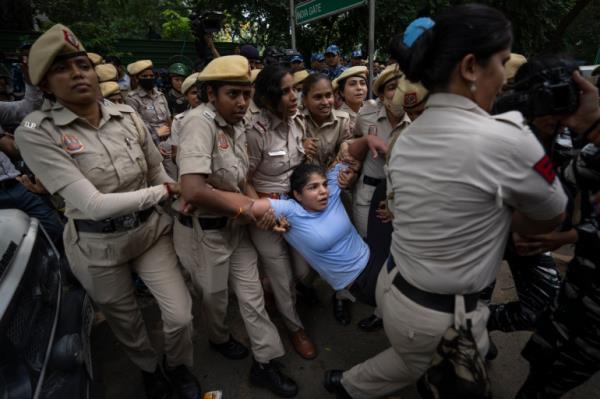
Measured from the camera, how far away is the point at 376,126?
271 cm

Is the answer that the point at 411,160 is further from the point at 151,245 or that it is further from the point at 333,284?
the point at 151,245

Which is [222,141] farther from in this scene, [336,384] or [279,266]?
[336,384]

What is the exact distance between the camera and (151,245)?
2.13 meters

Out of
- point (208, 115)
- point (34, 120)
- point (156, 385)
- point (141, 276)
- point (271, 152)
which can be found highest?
point (34, 120)

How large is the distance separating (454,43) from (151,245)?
6.21 ft

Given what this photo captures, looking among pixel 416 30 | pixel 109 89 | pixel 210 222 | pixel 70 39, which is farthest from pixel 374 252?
pixel 109 89

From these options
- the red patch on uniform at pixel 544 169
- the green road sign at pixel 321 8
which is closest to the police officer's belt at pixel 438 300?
the red patch on uniform at pixel 544 169

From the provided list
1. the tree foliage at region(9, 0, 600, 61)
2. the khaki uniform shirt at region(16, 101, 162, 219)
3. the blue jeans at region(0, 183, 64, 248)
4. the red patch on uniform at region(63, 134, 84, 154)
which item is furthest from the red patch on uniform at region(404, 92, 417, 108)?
the tree foliage at region(9, 0, 600, 61)

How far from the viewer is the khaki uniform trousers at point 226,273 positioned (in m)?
2.17

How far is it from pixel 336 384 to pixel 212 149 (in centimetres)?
150

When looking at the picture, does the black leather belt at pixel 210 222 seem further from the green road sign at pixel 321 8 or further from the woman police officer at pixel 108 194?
the green road sign at pixel 321 8

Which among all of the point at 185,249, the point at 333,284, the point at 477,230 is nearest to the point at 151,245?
the point at 185,249

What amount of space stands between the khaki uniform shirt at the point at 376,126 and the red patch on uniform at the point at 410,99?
29cm

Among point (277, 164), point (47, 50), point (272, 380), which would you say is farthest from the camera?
point (277, 164)
